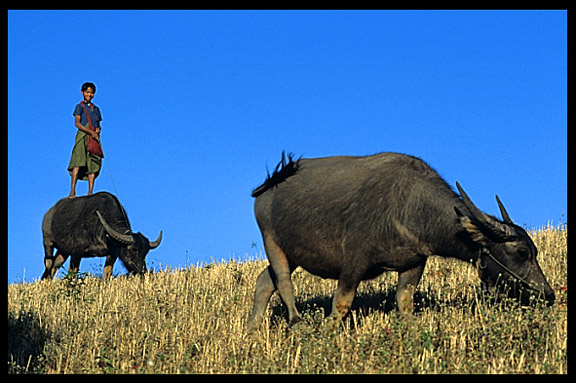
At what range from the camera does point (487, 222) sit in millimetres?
7855

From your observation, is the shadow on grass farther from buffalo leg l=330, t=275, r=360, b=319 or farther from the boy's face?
the boy's face

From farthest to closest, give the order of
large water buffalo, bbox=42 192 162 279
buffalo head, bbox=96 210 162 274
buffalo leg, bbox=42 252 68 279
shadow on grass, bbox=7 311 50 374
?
1. buffalo leg, bbox=42 252 68 279
2. large water buffalo, bbox=42 192 162 279
3. buffalo head, bbox=96 210 162 274
4. shadow on grass, bbox=7 311 50 374

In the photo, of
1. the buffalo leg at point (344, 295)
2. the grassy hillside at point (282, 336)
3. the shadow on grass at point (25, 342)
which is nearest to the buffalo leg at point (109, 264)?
the grassy hillside at point (282, 336)

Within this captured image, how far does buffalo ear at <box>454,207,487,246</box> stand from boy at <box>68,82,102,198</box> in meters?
9.13

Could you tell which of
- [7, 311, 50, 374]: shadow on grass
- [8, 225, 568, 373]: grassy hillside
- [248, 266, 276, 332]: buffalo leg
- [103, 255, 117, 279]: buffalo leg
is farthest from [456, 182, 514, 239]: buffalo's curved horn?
[103, 255, 117, 279]: buffalo leg

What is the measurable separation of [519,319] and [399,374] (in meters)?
1.66

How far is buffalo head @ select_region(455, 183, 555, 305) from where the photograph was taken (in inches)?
312

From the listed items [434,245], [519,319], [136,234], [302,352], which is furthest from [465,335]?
[136,234]

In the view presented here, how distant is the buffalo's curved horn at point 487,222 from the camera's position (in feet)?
25.8

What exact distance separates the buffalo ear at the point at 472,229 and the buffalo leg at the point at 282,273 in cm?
202

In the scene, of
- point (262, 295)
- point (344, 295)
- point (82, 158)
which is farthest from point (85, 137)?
point (344, 295)

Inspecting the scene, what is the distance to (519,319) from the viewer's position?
7371 millimetres

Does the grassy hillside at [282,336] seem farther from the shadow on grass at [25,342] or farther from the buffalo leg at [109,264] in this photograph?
the buffalo leg at [109,264]
